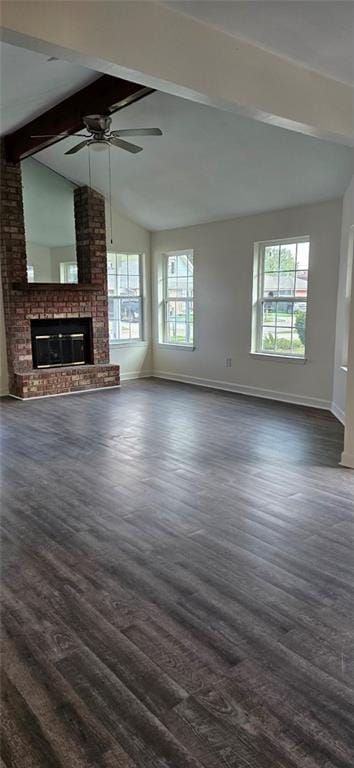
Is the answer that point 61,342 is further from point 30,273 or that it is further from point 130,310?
point 130,310

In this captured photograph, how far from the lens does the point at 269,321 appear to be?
6.86 meters

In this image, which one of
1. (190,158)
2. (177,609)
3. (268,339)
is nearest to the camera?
(177,609)

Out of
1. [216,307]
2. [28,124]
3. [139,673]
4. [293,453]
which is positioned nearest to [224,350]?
[216,307]

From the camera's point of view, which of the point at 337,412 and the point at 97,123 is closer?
the point at 97,123

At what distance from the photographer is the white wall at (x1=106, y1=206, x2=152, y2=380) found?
8078 mm

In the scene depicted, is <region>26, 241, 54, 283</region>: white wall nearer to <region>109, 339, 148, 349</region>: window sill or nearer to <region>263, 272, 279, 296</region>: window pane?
<region>109, 339, 148, 349</region>: window sill

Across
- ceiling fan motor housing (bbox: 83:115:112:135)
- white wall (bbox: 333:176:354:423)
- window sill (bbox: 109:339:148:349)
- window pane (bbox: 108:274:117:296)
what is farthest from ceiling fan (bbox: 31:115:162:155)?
window sill (bbox: 109:339:148:349)

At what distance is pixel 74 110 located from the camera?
5156 mm

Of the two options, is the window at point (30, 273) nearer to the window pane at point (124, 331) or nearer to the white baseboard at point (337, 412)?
the window pane at point (124, 331)

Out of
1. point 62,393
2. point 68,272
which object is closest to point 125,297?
point 68,272

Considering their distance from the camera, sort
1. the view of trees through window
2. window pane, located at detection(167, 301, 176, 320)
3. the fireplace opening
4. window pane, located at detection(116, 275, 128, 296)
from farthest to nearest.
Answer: window pane, located at detection(167, 301, 176, 320) < window pane, located at detection(116, 275, 128, 296) < the fireplace opening < the view of trees through window

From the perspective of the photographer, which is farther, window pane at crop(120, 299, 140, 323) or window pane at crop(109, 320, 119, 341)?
window pane at crop(120, 299, 140, 323)

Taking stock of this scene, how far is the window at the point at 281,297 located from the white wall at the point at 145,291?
2.41m

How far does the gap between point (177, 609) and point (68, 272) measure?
256 inches
